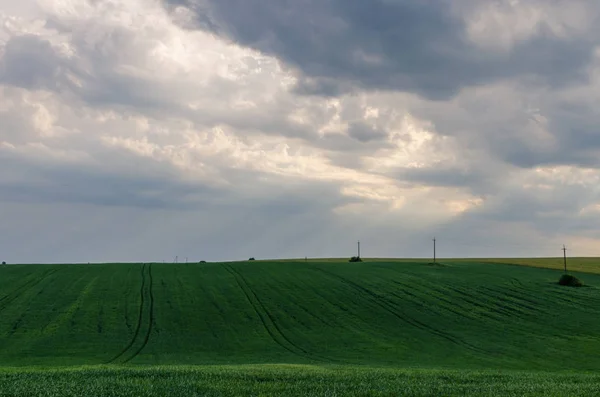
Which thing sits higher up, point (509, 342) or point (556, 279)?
point (556, 279)

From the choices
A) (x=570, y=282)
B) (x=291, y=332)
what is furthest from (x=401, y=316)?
(x=570, y=282)

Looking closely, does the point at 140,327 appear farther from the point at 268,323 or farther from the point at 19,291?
the point at 19,291

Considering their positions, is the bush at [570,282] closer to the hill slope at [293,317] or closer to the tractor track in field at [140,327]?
the hill slope at [293,317]

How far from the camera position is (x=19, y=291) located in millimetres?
73062

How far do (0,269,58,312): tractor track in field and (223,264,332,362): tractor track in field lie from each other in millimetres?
27615

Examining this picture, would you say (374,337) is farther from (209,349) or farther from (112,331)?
(112,331)

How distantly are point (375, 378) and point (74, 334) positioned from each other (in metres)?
39.8

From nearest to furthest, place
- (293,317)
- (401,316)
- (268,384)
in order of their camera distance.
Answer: (268,384) < (293,317) < (401,316)

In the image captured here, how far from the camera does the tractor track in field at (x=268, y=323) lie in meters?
48.8

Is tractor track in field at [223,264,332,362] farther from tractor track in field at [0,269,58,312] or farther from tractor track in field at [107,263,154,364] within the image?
tractor track in field at [0,269,58,312]

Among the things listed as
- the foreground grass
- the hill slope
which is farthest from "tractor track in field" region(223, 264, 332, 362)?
the foreground grass

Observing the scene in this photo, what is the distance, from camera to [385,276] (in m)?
91.8

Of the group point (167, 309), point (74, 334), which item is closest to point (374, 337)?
point (167, 309)

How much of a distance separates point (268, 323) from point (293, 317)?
3.91 m
